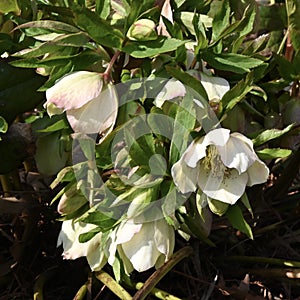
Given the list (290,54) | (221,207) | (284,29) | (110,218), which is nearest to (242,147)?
(221,207)

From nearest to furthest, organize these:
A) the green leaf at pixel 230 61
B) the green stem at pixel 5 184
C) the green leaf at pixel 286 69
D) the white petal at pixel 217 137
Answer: the white petal at pixel 217 137 < the green leaf at pixel 230 61 < the green leaf at pixel 286 69 < the green stem at pixel 5 184

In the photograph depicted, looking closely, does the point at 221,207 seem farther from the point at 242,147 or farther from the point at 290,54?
the point at 290,54

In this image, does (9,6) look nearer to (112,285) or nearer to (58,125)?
(58,125)

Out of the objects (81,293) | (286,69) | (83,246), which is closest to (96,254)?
(83,246)

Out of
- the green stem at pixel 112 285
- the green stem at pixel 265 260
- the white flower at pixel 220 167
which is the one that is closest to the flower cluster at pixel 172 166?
the white flower at pixel 220 167

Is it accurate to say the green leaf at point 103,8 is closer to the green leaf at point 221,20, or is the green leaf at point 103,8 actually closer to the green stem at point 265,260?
the green leaf at point 221,20

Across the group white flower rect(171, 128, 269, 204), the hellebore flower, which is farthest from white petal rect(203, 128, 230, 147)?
the hellebore flower
